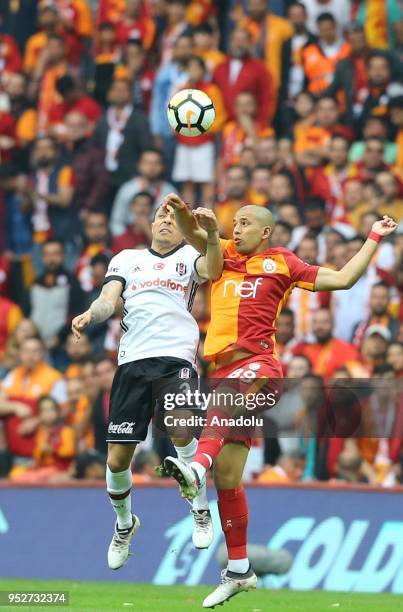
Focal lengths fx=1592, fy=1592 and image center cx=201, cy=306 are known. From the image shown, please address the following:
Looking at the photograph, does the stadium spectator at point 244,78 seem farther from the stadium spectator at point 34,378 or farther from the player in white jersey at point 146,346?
the player in white jersey at point 146,346

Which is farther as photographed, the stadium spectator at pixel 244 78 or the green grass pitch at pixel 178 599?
the stadium spectator at pixel 244 78

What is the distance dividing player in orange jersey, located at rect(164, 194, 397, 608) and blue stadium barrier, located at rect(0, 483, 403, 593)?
12.9 ft

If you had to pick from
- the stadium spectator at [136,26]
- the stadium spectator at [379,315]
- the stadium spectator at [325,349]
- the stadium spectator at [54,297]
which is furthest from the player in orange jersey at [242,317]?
the stadium spectator at [136,26]

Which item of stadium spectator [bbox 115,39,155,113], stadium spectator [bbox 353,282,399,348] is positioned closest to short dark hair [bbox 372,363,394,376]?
stadium spectator [bbox 353,282,399,348]

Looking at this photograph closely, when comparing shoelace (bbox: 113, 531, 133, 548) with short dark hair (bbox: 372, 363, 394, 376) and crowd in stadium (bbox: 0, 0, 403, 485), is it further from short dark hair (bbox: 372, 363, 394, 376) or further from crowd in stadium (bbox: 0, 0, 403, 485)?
short dark hair (bbox: 372, 363, 394, 376)

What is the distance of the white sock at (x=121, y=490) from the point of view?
12.3 metres

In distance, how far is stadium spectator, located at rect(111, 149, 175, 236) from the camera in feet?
65.8

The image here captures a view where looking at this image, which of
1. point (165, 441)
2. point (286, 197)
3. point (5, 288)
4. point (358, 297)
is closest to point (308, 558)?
point (165, 441)

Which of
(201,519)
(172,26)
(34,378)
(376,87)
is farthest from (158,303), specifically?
(172,26)

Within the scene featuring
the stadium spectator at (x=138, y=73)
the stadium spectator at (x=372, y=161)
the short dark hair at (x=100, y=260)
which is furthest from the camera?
the stadium spectator at (x=138, y=73)

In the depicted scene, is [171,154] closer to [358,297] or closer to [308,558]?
[358,297]

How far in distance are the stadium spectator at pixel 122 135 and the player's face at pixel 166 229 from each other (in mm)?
8041

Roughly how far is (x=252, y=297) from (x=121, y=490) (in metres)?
1.87

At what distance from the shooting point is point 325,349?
1723cm
